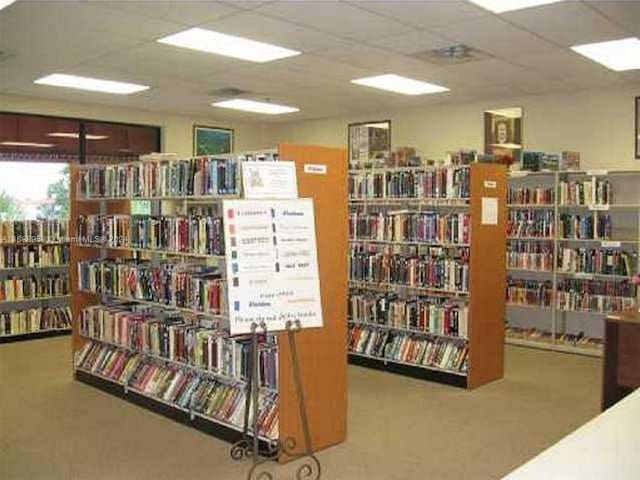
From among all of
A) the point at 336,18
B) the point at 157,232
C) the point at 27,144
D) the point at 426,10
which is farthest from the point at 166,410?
the point at 27,144

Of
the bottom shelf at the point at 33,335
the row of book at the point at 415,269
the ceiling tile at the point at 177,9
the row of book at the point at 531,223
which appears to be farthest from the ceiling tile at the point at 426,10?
the bottom shelf at the point at 33,335

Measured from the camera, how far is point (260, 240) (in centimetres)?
363

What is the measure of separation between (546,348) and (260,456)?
173 inches

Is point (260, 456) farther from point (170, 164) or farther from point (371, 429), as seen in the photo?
point (170, 164)

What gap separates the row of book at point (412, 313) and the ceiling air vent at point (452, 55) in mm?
2323

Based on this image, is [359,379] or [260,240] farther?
[359,379]

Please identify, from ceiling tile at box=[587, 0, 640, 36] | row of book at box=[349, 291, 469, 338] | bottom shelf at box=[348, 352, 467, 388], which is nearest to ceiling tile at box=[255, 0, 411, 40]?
ceiling tile at box=[587, 0, 640, 36]

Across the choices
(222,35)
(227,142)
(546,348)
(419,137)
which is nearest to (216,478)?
(222,35)

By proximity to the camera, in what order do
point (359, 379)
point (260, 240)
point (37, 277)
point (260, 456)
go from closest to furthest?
point (260, 240) → point (260, 456) → point (359, 379) → point (37, 277)

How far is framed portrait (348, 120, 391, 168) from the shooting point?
30.9ft

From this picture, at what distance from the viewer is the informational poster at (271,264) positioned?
3541mm

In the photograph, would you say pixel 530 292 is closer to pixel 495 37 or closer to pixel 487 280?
pixel 487 280

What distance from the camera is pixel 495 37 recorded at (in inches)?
207

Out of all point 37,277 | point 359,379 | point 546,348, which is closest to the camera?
point 359,379
